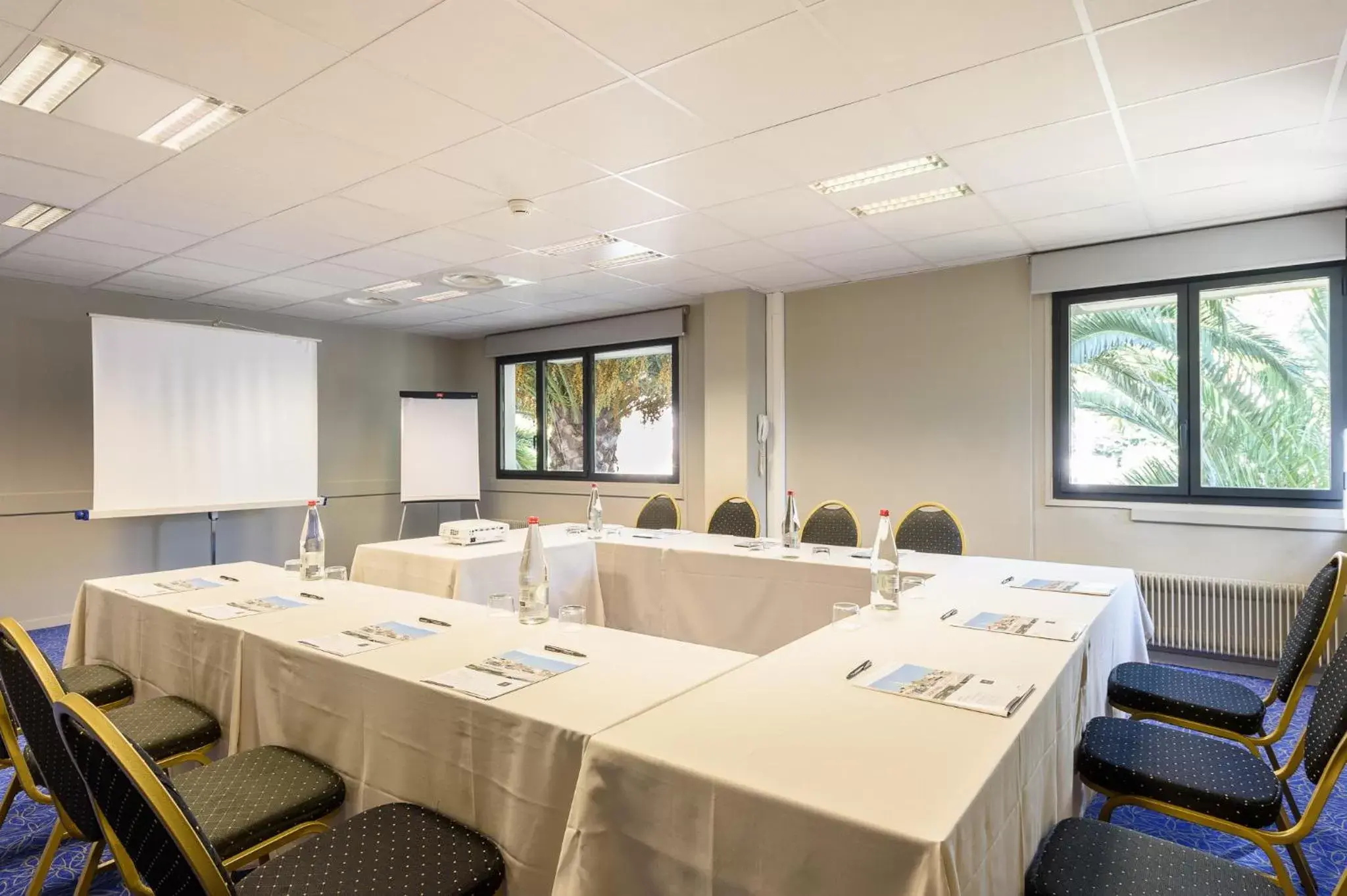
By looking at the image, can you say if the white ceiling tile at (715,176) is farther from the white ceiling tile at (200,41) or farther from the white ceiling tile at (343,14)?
the white ceiling tile at (200,41)

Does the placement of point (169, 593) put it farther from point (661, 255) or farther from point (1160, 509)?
point (1160, 509)

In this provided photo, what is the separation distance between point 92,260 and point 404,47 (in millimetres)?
3902

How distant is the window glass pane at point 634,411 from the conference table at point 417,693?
4348 mm

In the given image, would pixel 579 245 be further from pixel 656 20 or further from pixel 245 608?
pixel 245 608

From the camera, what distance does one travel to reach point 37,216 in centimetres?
389

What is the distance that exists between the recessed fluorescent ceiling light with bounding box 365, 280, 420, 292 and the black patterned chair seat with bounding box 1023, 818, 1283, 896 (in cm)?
522

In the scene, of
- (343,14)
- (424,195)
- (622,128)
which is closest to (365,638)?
(343,14)

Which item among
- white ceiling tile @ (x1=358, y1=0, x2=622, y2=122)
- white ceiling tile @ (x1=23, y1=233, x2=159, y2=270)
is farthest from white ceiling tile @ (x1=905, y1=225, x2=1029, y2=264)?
white ceiling tile @ (x1=23, y1=233, x2=159, y2=270)

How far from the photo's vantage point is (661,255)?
4.76 metres

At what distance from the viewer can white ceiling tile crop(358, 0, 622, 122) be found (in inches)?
83.0

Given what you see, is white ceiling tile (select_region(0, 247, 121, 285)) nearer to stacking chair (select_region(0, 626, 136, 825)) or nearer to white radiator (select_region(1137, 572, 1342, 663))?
stacking chair (select_region(0, 626, 136, 825))

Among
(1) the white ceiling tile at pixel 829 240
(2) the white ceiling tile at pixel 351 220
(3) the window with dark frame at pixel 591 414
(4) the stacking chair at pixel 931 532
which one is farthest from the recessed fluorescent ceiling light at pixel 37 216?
(4) the stacking chair at pixel 931 532

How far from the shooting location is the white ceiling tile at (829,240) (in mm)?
4191

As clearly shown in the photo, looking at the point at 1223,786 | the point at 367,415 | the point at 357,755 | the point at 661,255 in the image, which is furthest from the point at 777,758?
the point at 367,415
